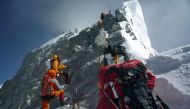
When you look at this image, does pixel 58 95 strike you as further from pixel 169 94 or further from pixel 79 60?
pixel 79 60

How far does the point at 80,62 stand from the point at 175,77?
2266 centimetres

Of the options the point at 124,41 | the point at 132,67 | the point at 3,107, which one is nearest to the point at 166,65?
the point at 124,41

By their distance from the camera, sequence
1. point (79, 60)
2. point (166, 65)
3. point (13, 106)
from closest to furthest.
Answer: point (166, 65) → point (79, 60) → point (13, 106)

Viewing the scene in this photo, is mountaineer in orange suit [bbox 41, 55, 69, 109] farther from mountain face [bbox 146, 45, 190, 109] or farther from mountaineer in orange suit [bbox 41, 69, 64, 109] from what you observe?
mountain face [bbox 146, 45, 190, 109]

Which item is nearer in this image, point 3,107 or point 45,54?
point 3,107

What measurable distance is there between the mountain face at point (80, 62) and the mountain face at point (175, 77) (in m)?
8.19

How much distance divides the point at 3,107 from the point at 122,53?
180ft

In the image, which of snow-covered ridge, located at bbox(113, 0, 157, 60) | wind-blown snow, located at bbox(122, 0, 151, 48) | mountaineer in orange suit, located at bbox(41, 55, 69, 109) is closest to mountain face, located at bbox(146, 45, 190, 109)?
mountaineer in orange suit, located at bbox(41, 55, 69, 109)

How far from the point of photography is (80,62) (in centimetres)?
4641

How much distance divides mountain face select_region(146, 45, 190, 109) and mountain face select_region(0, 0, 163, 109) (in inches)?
323

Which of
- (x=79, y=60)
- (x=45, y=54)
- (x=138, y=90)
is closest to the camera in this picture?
(x=138, y=90)

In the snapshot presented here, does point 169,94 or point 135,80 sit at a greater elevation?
point 135,80

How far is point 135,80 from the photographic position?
602cm

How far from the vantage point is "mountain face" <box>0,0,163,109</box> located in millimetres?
40125
